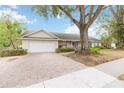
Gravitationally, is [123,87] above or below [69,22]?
below

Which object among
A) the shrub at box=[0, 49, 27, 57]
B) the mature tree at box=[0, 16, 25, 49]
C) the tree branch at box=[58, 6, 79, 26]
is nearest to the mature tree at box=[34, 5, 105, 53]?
the tree branch at box=[58, 6, 79, 26]

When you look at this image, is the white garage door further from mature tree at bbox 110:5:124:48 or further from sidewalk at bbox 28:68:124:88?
sidewalk at bbox 28:68:124:88

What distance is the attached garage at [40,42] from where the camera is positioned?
10.9 metres

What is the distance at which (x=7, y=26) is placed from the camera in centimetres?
1573

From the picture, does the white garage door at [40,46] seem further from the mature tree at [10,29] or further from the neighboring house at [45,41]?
the mature tree at [10,29]

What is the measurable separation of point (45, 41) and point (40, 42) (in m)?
0.45

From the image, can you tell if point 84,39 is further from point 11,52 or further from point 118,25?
point 118,25

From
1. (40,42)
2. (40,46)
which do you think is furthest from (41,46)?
(40,42)

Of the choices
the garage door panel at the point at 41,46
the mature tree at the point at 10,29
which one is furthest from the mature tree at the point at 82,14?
the mature tree at the point at 10,29

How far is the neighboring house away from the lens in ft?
36.0
